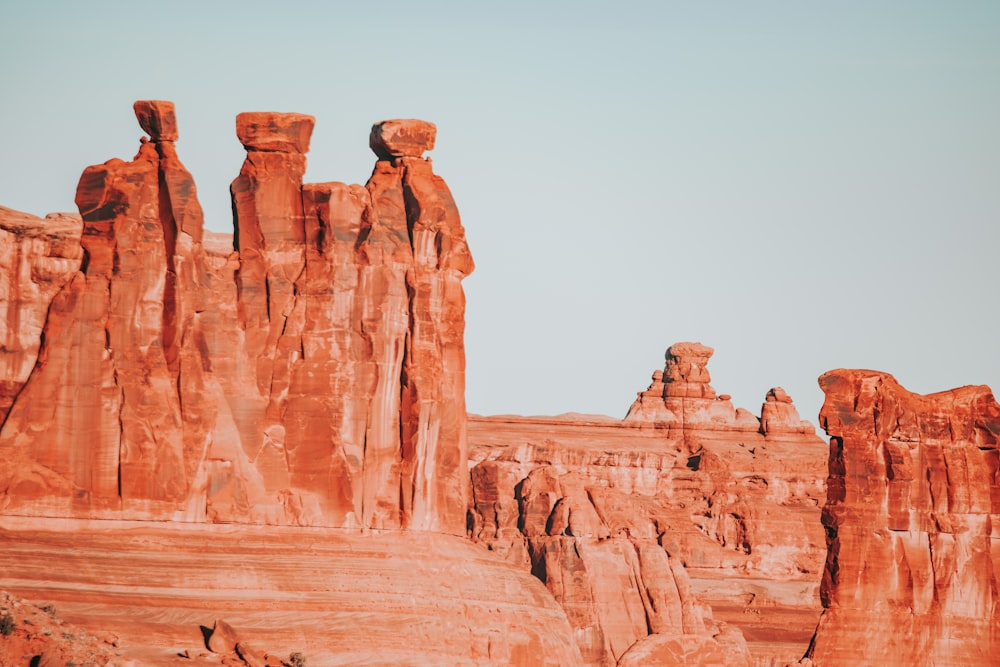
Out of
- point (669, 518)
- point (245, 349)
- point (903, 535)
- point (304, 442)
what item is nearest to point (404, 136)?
point (245, 349)

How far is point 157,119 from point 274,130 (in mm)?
3318

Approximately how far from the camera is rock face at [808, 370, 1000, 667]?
79.8 meters

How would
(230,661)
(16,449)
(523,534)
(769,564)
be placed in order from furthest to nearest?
(769,564) < (523,534) < (16,449) < (230,661)

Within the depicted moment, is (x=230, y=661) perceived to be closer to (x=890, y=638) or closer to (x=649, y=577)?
(x=890, y=638)

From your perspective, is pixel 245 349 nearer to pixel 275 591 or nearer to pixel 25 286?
pixel 25 286

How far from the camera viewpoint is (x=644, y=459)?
146m

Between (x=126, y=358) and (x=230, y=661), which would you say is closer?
(x=230, y=661)

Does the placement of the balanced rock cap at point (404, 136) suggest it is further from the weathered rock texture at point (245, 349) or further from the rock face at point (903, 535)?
the rock face at point (903, 535)

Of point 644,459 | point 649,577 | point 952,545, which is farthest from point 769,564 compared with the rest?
point 952,545

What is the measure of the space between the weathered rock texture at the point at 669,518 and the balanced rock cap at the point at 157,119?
42859 mm

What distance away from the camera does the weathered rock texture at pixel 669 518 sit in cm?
12000

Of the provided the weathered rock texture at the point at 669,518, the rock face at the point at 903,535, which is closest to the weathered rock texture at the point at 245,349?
the rock face at the point at 903,535

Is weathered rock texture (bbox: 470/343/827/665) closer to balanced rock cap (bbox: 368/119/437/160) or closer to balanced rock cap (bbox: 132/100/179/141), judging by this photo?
balanced rock cap (bbox: 368/119/437/160)

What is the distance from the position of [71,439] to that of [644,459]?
2785 inches
